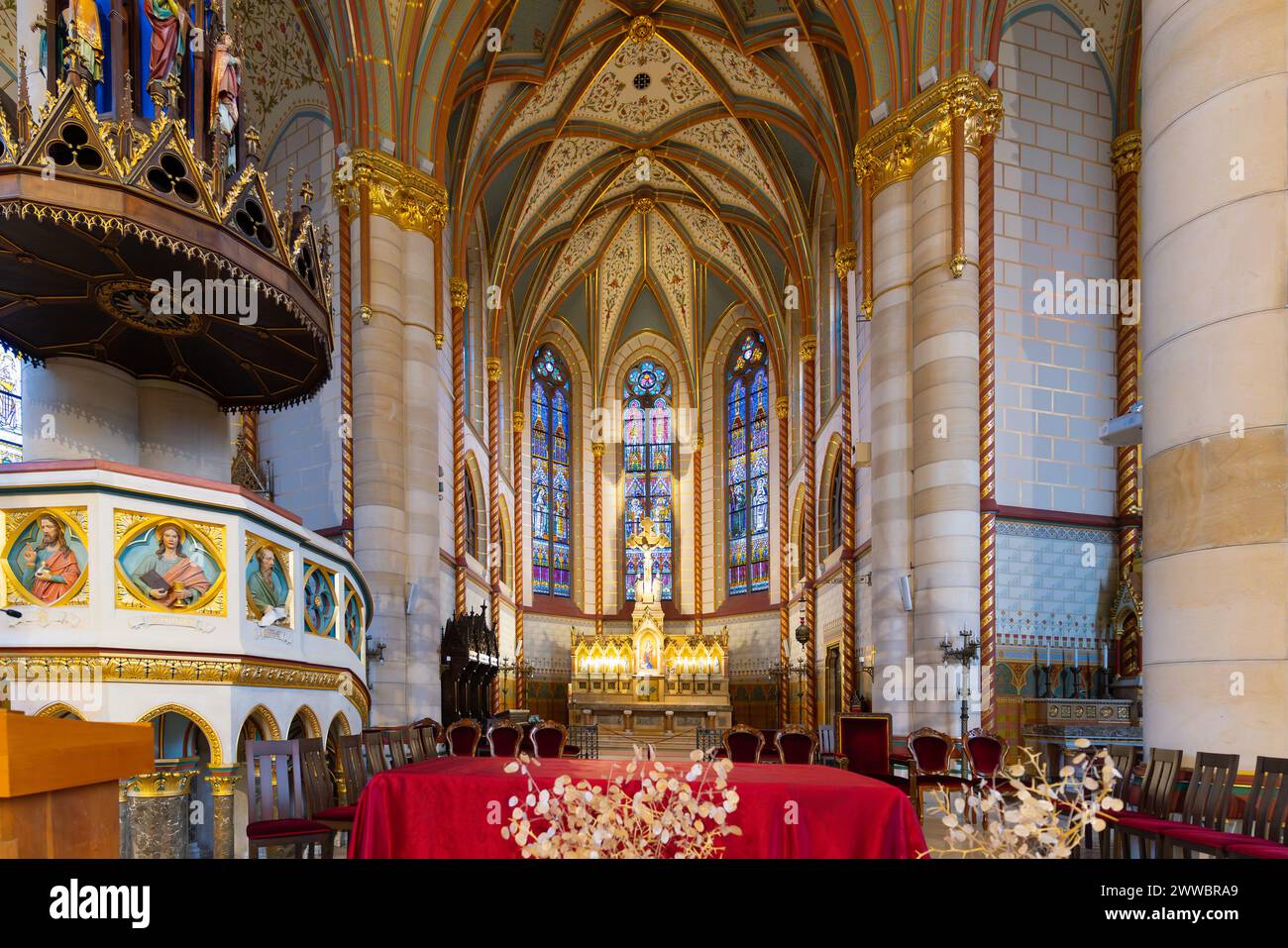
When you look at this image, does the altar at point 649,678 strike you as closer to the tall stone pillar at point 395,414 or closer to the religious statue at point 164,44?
the tall stone pillar at point 395,414

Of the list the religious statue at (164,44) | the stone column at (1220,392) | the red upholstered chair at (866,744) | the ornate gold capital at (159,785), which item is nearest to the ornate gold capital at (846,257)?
the red upholstered chair at (866,744)

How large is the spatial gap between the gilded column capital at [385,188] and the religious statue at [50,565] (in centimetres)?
950

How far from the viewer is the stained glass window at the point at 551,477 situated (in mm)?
28562

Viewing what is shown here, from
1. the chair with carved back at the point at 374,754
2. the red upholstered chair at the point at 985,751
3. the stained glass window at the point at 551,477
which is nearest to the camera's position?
the chair with carved back at the point at 374,754

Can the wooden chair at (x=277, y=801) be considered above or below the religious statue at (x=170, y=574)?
below

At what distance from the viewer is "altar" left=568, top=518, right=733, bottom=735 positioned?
24.2 meters

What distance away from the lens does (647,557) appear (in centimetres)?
2634

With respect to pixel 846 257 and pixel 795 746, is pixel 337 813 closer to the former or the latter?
pixel 795 746

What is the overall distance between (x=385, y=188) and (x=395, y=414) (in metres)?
3.43

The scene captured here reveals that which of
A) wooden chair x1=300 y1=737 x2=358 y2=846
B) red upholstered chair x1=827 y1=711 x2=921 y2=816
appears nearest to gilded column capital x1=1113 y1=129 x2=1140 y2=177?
red upholstered chair x1=827 y1=711 x2=921 y2=816

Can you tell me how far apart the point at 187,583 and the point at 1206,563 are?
5.97m

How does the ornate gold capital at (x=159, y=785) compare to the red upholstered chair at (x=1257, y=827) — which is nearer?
the red upholstered chair at (x=1257, y=827)

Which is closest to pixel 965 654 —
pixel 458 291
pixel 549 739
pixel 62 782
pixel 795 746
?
pixel 795 746
